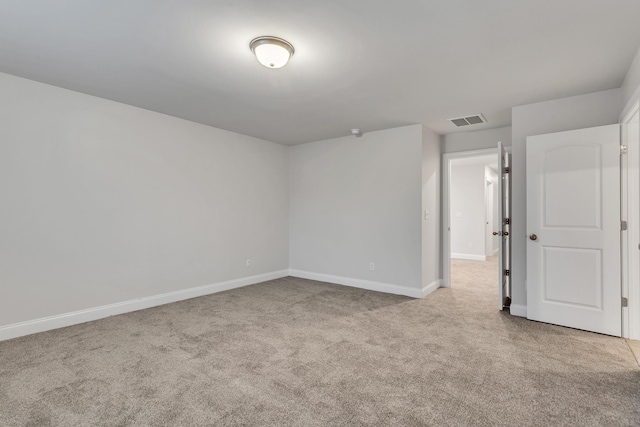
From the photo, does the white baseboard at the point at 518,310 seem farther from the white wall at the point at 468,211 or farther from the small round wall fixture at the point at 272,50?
the white wall at the point at 468,211

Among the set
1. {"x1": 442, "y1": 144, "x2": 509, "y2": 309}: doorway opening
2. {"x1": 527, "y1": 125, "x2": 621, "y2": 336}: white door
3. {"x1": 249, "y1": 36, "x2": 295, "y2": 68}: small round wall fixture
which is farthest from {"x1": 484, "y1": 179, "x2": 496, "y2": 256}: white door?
{"x1": 249, "y1": 36, "x2": 295, "y2": 68}: small round wall fixture

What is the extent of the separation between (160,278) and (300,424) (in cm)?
308

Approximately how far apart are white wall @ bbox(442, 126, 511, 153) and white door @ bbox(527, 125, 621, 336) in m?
1.13

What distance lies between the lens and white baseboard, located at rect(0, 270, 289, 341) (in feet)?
10.0

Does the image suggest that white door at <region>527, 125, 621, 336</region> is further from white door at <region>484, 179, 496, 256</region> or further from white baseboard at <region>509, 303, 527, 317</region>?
white door at <region>484, 179, 496, 256</region>

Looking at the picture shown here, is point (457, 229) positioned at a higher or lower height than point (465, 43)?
lower

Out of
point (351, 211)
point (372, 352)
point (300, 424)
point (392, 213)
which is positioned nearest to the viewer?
point (300, 424)

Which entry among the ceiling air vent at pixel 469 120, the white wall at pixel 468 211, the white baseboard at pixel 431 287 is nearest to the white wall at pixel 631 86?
the ceiling air vent at pixel 469 120

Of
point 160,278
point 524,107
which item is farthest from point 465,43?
point 160,278

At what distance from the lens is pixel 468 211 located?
863cm

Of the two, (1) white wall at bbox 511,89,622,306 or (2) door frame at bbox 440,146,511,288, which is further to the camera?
(2) door frame at bbox 440,146,511,288

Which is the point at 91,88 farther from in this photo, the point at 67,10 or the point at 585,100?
the point at 585,100

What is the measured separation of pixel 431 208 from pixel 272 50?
133 inches

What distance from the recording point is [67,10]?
6.76 ft
